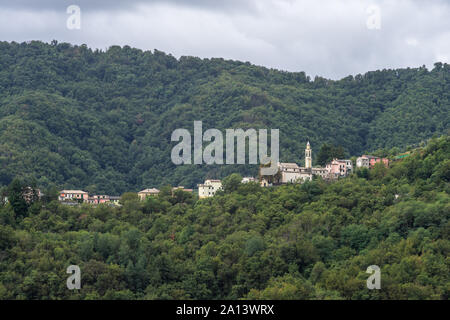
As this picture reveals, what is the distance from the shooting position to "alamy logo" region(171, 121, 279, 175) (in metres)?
105

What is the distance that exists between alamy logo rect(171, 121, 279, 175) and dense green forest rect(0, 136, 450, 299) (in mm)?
21789

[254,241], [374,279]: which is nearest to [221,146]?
[254,241]

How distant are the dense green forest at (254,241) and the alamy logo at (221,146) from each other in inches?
858

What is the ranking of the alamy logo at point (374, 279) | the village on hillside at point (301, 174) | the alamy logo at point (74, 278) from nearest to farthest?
1. the alamy logo at point (374, 279)
2. the alamy logo at point (74, 278)
3. the village on hillside at point (301, 174)

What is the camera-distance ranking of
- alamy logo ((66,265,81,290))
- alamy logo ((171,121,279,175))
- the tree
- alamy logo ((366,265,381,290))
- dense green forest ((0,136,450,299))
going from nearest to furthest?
1. alamy logo ((366,265,381,290))
2. dense green forest ((0,136,450,299))
3. alamy logo ((66,265,81,290))
4. the tree
5. alamy logo ((171,121,279,175))

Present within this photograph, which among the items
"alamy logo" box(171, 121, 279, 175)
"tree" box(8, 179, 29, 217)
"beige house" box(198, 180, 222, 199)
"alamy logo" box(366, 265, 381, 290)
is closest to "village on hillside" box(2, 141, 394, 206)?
"beige house" box(198, 180, 222, 199)

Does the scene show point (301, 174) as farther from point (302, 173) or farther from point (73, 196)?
point (73, 196)

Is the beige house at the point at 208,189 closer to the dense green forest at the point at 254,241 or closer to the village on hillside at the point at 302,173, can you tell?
the village on hillside at the point at 302,173

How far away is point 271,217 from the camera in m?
74.8

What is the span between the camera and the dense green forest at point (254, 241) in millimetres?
62344

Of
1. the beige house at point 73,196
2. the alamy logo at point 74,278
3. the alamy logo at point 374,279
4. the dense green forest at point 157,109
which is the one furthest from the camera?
the dense green forest at point 157,109

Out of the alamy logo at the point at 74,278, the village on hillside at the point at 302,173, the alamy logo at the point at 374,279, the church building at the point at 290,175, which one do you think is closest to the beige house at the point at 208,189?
the village on hillside at the point at 302,173

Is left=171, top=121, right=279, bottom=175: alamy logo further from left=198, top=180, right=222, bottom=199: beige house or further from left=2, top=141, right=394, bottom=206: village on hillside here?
left=2, top=141, right=394, bottom=206: village on hillside
